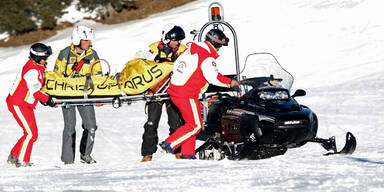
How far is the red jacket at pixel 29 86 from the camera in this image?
309 inches

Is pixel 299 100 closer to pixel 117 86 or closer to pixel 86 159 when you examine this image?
pixel 86 159

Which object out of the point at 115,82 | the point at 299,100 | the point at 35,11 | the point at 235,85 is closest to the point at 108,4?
the point at 35,11

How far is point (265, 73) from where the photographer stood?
27.3ft

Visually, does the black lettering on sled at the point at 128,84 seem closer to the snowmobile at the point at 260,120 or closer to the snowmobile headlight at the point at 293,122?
the snowmobile at the point at 260,120

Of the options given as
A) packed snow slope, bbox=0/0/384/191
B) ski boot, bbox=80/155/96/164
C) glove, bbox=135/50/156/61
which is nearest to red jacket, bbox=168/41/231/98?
packed snow slope, bbox=0/0/384/191

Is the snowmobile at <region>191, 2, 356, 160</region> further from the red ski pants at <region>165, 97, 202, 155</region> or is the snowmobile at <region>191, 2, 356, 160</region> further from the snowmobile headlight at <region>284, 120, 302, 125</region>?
the red ski pants at <region>165, 97, 202, 155</region>

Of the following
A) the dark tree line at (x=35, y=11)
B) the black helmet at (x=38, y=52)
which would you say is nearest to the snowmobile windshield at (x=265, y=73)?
the black helmet at (x=38, y=52)

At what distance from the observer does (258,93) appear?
7805 mm

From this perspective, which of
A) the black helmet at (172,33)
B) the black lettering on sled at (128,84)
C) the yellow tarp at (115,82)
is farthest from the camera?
the black helmet at (172,33)

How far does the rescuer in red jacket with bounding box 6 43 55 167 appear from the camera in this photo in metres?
7.86

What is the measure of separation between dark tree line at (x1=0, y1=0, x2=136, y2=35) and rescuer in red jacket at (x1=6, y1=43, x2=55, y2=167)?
2344 centimetres

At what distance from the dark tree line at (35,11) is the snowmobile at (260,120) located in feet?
77.0

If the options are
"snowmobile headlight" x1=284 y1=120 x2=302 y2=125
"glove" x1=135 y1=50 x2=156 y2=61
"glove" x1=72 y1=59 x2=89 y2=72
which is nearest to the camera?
"snowmobile headlight" x1=284 y1=120 x2=302 y2=125

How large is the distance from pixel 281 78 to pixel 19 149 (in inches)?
140
